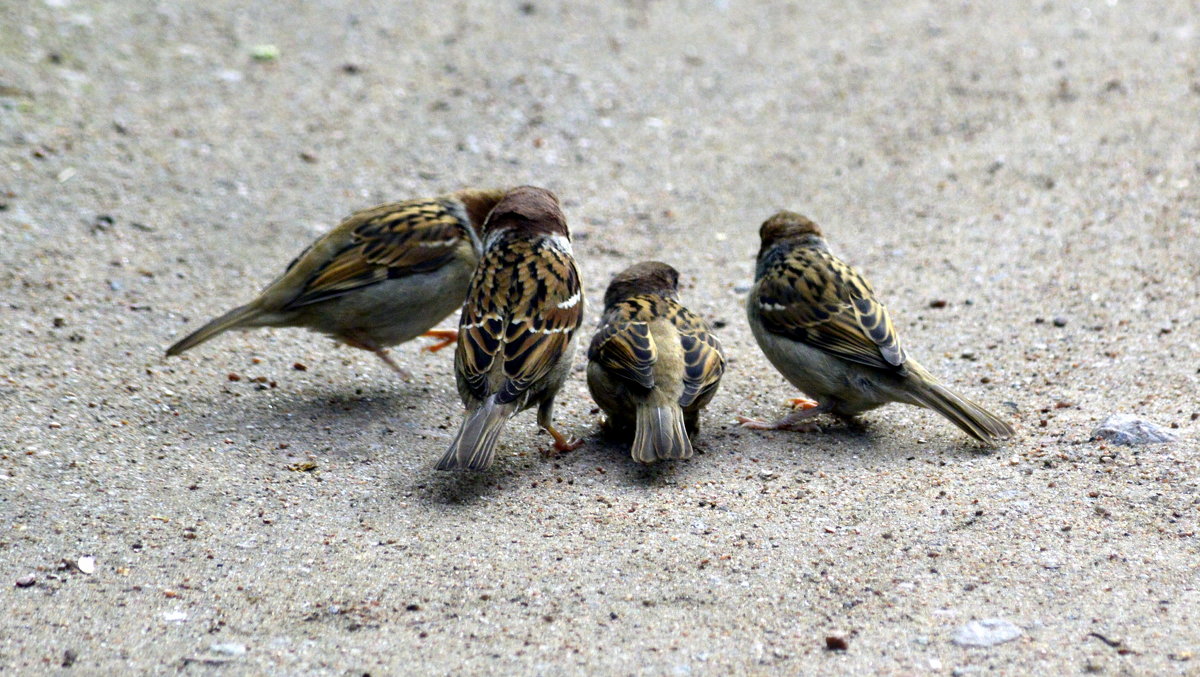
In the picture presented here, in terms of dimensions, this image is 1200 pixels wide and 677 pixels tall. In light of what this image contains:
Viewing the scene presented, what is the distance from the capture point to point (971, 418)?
5473 millimetres

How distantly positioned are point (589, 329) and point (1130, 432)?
10.0 feet

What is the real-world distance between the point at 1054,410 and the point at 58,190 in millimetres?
6504

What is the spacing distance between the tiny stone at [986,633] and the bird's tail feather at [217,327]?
3843mm

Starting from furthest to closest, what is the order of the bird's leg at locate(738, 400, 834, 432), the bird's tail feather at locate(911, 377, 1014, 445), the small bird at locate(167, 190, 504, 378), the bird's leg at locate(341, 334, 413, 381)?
1. the bird's leg at locate(341, 334, 413, 381)
2. the small bird at locate(167, 190, 504, 378)
3. the bird's leg at locate(738, 400, 834, 432)
4. the bird's tail feather at locate(911, 377, 1014, 445)

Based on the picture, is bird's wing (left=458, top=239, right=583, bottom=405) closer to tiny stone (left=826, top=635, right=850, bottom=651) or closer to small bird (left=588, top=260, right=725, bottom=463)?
small bird (left=588, top=260, right=725, bottom=463)

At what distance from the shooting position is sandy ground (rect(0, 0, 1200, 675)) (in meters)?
4.21

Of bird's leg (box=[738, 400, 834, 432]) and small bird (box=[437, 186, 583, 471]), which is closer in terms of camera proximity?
small bird (box=[437, 186, 583, 471])

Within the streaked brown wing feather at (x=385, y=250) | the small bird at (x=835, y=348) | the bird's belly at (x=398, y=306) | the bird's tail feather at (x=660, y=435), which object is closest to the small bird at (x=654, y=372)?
the bird's tail feather at (x=660, y=435)

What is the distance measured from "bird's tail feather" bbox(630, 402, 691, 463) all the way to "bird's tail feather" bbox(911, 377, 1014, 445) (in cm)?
124

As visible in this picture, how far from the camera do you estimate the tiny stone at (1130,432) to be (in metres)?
5.34

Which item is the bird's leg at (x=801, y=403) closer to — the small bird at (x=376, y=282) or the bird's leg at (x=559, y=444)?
the bird's leg at (x=559, y=444)

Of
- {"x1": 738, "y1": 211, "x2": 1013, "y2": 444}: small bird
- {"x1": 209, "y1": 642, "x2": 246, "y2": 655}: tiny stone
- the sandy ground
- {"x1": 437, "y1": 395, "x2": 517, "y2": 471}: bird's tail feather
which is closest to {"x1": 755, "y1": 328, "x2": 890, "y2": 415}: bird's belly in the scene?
{"x1": 738, "y1": 211, "x2": 1013, "y2": 444}: small bird

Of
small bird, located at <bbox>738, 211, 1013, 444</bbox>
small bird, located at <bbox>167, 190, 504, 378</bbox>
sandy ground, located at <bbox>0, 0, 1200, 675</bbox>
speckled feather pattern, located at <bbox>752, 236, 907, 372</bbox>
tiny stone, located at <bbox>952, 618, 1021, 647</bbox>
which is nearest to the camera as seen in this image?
tiny stone, located at <bbox>952, 618, 1021, 647</bbox>

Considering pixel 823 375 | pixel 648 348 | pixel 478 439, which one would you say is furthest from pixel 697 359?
pixel 478 439
